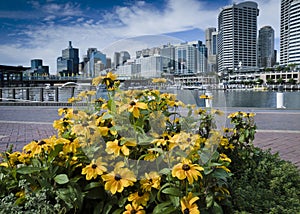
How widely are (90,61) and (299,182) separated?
7.16 feet

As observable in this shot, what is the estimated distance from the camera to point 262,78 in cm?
8825

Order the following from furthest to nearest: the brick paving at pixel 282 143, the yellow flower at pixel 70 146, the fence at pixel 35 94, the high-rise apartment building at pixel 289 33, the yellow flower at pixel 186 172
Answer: the high-rise apartment building at pixel 289 33 < the fence at pixel 35 94 < the brick paving at pixel 282 143 < the yellow flower at pixel 70 146 < the yellow flower at pixel 186 172

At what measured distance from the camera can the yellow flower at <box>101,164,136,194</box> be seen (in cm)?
147

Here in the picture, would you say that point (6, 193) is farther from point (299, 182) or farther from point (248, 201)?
point (299, 182)

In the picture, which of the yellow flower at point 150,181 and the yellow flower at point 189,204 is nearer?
the yellow flower at point 189,204

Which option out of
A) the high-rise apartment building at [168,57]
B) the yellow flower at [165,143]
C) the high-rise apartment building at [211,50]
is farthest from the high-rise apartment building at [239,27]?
the yellow flower at [165,143]

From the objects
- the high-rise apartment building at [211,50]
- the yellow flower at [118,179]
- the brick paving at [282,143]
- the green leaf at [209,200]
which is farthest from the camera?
the brick paving at [282,143]

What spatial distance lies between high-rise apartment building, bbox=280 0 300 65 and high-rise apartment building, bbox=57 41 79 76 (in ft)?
242

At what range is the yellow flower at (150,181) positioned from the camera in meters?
1.56

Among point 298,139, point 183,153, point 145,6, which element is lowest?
point 298,139

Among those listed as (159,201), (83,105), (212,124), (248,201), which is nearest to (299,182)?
(248,201)

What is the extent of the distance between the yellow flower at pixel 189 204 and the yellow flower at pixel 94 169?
0.44 m

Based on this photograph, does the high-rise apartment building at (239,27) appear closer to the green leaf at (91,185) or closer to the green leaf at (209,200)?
the green leaf at (209,200)

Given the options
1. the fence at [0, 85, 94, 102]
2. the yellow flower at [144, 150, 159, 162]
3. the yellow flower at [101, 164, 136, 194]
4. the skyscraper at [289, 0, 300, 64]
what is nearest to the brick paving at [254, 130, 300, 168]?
the yellow flower at [144, 150, 159, 162]
